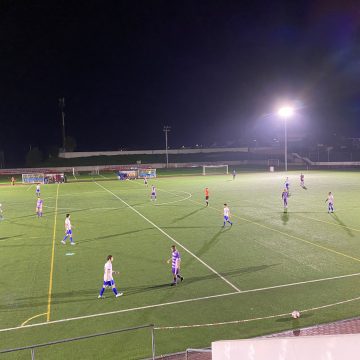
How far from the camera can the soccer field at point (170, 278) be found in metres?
10.4

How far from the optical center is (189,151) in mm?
130500

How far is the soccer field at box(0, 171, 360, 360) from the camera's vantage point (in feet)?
34.2

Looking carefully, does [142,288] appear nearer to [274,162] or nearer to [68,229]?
[68,229]

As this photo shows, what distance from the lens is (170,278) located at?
14922 mm

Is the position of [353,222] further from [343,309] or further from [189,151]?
[189,151]

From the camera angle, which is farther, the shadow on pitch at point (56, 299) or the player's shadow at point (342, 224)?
the player's shadow at point (342, 224)

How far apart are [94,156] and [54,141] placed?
36396 mm

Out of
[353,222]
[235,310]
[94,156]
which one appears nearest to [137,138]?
[94,156]

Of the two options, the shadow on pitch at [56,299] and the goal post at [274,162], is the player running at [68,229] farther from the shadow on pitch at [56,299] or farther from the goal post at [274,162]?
the goal post at [274,162]

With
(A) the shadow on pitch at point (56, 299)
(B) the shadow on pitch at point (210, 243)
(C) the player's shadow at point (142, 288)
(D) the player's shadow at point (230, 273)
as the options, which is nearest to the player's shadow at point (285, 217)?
(B) the shadow on pitch at point (210, 243)

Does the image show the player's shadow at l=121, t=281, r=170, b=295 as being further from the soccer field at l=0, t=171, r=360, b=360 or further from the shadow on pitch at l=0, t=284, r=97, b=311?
the shadow on pitch at l=0, t=284, r=97, b=311

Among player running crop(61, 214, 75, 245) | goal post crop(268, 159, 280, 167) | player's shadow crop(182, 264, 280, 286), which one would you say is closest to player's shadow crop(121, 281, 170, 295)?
player's shadow crop(182, 264, 280, 286)

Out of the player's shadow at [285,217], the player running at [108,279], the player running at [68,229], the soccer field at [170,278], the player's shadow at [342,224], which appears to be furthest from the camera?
the player's shadow at [285,217]

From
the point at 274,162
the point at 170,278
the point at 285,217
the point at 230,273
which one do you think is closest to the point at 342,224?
the point at 285,217
